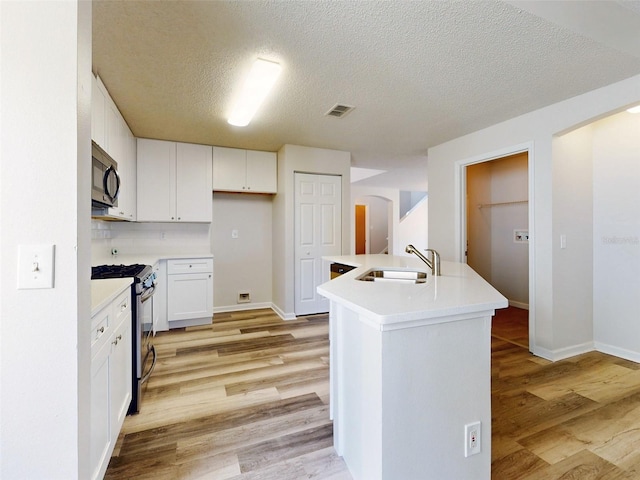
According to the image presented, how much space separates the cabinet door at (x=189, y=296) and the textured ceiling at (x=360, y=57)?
175 centimetres

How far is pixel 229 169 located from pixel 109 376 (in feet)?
10.2

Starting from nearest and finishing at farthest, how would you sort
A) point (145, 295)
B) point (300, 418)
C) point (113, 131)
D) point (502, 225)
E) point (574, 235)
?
point (300, 418)
point (145, 295)
point (113, 131)
point (574, 235)
point (502, 225)

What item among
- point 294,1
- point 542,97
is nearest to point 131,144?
point 294,1

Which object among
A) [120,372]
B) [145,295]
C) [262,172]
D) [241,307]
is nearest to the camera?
[120,372]

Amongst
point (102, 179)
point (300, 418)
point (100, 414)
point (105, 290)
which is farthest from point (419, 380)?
point (102, 179)

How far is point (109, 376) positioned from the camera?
147 centimetres

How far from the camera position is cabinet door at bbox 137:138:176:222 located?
12.1 ft

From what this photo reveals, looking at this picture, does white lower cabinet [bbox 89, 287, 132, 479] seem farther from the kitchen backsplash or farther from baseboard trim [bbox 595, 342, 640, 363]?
baseboard trim [bbox 595, 342, 640, 363]

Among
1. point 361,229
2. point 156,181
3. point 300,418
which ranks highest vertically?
point 156,181

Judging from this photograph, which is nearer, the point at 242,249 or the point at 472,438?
the point at 472,438

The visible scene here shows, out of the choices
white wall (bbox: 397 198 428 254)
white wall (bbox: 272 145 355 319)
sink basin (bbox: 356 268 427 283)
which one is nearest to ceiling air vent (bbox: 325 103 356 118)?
white wall (bbox: 272 145 355 319)

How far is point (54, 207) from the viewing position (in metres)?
0.85

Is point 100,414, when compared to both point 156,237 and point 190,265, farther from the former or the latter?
point 156,237

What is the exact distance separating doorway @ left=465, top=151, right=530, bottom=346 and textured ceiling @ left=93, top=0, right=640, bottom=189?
193 centimetres
